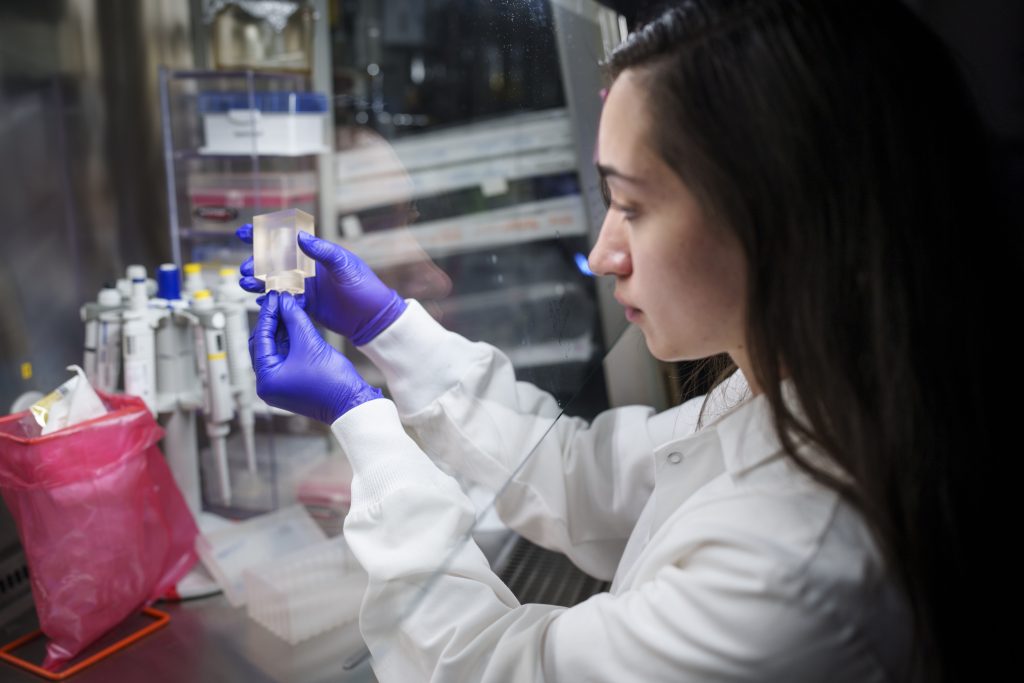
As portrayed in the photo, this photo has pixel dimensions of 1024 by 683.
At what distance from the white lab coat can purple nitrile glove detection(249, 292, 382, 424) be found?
0.04 m

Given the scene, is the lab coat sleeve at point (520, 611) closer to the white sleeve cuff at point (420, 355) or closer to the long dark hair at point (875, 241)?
the long dark hair at point (875, 241)

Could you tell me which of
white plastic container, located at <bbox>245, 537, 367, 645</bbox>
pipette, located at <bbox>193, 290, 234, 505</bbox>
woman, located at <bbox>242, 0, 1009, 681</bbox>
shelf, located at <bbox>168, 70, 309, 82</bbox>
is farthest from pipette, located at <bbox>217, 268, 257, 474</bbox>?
woman, located at <bbox>242, 0, 1009, 681</bbox>

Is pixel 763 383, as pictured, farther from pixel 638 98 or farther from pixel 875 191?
pixel 638 98

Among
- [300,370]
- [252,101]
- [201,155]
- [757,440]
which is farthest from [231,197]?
[757,440]

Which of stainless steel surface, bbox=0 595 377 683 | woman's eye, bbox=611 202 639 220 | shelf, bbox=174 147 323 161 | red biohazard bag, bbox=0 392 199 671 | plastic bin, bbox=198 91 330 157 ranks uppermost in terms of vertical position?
plastic bin, bbox=198 91 330 157

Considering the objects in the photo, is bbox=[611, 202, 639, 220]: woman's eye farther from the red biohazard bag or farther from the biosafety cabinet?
the red biohazard bag

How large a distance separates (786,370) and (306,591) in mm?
985

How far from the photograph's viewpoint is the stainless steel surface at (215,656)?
125cm

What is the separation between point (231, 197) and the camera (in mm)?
2145

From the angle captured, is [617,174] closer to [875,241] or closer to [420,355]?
[875,241]

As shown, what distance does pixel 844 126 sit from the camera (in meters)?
0.73

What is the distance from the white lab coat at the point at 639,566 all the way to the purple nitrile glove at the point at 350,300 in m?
0.13

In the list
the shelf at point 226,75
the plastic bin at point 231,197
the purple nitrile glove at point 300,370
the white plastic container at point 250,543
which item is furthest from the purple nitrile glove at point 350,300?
the shelf at point 226,75

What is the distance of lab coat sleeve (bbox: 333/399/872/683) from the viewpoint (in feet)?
2.25
